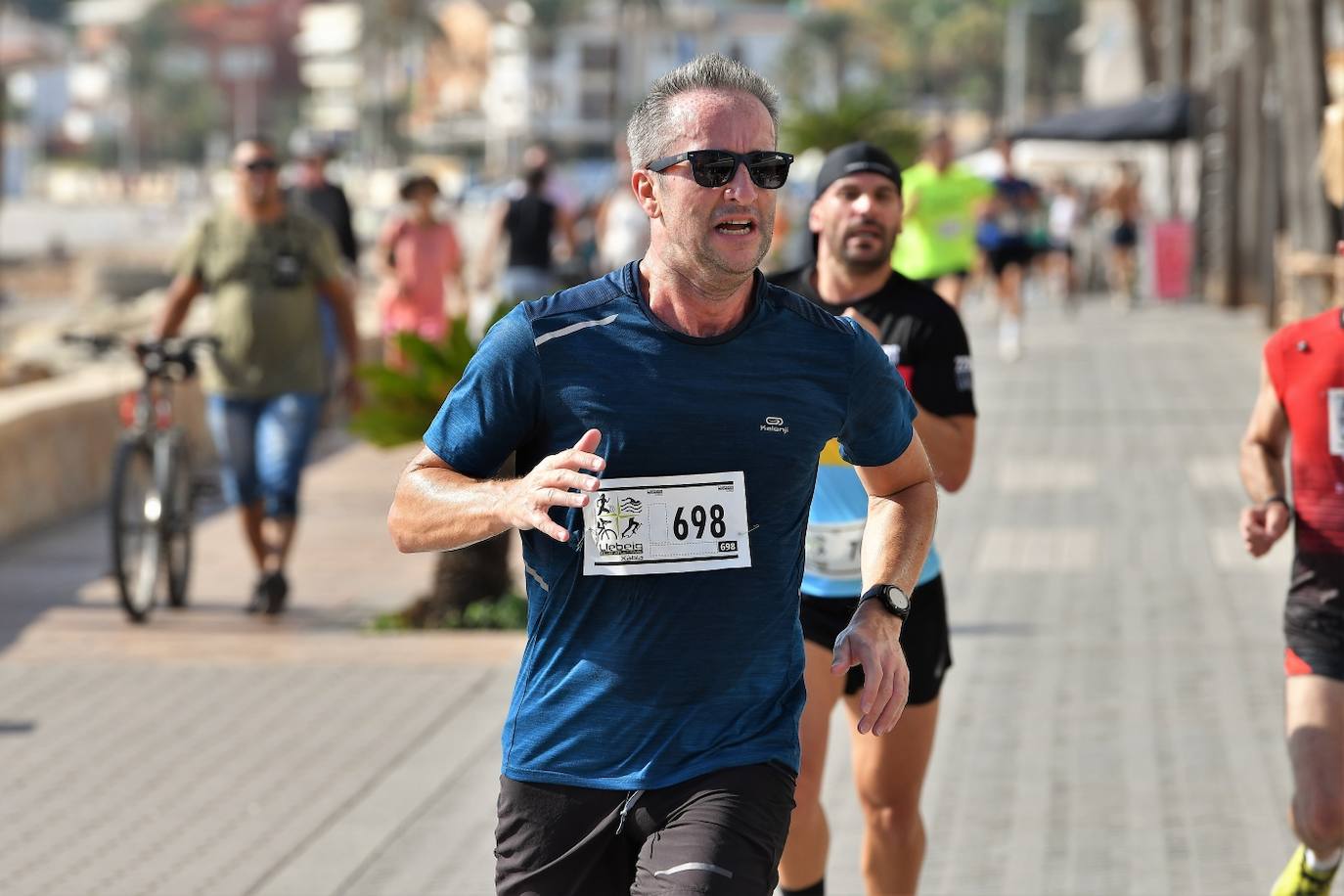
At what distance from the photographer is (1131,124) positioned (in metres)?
30.9

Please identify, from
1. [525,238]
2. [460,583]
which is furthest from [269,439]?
[525,238]

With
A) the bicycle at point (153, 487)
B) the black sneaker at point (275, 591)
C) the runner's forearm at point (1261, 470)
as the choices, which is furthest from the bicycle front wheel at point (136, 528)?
the runner's forearm at point (1261, 470)

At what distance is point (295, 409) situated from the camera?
9.63m

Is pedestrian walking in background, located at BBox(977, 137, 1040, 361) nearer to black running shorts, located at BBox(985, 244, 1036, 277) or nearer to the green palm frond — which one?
black running shorts, located at BBox(985, 244, 1036, 277)

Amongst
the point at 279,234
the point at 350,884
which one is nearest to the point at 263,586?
the point at 279,234

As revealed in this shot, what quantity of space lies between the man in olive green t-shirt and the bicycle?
0.16 meters

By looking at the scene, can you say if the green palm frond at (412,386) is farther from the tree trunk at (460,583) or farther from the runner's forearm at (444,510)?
the runner's forearm at (444,510)

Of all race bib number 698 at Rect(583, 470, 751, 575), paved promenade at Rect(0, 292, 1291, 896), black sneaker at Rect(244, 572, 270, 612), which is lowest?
paved promenade at Rect(0, 292, 1291, 896)

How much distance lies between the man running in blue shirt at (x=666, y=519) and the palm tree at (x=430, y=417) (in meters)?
5.89

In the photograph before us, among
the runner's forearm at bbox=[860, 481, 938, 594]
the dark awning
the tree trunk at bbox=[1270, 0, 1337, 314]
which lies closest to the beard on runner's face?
the runner's forearm at bbox=[860, 481, 938, 594]

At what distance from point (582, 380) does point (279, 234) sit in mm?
6484

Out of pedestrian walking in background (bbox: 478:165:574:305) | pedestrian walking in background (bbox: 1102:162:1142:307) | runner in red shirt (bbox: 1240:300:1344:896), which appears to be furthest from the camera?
pedestrian walking in background (bbox: 1102:162:1142:307)

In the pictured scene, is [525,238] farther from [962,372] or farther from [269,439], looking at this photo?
[962,372]

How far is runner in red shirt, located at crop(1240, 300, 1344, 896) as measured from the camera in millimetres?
4773
